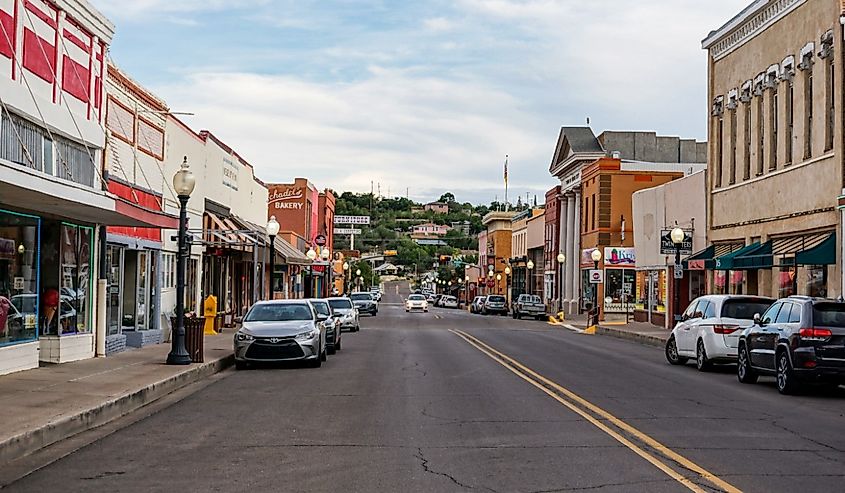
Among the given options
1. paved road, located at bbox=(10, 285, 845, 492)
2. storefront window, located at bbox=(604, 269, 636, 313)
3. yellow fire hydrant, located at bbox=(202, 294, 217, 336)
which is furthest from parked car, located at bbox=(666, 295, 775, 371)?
storefront window, located at bbox=(604, 269, 636, 313)

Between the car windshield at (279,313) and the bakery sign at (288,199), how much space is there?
46560 millimetres

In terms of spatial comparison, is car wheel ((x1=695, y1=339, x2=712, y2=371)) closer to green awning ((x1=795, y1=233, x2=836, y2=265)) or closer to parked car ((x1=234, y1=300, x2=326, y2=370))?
green awning ((x1=795, y1=233, x2=836, y2=265))

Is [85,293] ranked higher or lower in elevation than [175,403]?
higher

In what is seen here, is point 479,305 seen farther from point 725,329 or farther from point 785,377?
point 785,377

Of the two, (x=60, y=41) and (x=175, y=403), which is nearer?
(x=175, y=403)

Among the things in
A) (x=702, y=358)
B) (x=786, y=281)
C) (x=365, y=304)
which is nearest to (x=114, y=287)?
(x=702, y=358)

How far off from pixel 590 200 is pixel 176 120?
1592 inches

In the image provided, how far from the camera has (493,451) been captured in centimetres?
1098

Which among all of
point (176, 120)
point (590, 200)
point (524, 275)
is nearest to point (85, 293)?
point (176, 120)

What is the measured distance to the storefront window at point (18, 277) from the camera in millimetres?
17469

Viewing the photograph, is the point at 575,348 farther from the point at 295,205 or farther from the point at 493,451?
the point at 295,205

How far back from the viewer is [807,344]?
1725cm

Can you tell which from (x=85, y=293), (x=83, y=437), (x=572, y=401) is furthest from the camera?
(x=85, y=293)

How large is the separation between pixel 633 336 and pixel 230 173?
54.4ft
